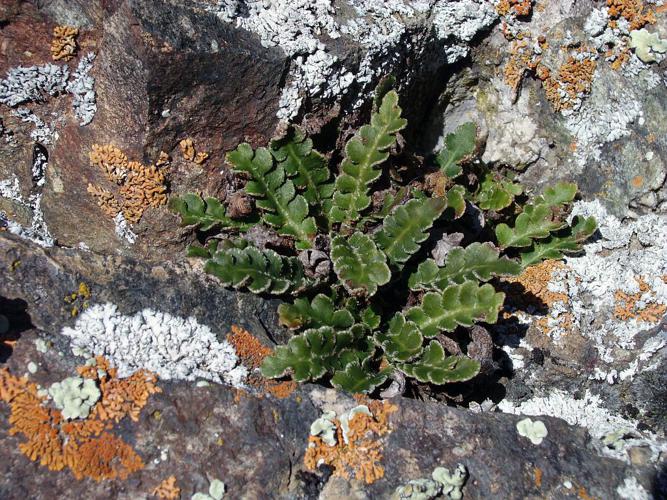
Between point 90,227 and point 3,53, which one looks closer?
point 3,53

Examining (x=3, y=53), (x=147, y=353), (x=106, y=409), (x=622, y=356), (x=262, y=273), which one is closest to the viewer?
(x=106, y=409)

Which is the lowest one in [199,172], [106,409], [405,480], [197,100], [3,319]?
[405,480]

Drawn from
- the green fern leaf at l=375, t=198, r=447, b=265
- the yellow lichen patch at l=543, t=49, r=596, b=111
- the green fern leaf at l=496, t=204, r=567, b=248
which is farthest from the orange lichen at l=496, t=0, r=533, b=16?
the green fern leaf at l=375, t=198, r=447, b=265

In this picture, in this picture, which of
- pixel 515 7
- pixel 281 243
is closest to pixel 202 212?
pixel 281 243

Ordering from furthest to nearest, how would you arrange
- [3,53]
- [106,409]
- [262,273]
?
1. [3,53]
2. [262,273]
3. [106,409]

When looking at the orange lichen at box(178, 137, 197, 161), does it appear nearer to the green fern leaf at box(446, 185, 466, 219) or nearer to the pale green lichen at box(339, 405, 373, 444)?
the green fern leaf at box(446, 185, 466, 219)

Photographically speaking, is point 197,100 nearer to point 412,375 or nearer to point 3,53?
point 3,53

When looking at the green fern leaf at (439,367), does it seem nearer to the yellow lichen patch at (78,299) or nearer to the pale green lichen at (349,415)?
the pale green lichen at (349,415)

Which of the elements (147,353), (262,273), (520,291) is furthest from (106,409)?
(520,291)
